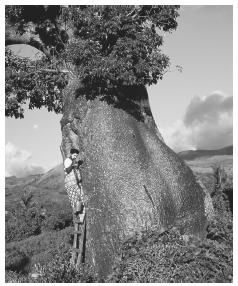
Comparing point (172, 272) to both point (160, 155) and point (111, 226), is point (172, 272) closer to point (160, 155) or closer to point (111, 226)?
point (111, 226)

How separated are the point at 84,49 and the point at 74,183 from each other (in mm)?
4317

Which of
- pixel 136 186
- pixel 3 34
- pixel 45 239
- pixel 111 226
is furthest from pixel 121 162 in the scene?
pixel 45 239

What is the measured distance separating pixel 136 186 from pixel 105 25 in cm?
490

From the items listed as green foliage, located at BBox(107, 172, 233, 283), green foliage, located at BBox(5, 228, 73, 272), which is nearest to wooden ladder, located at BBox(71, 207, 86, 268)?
green foliage, located at BBox(107, 172, 233, 283)

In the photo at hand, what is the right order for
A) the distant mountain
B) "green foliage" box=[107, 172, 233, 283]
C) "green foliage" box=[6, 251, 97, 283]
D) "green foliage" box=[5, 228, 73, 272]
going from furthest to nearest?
the distant mountain
"green foliage" box=[5, 228, 73, 272]
"green foliage" box=[6, 251, 97, 283]
"green foliage" box=[107, 172, 233, 283]

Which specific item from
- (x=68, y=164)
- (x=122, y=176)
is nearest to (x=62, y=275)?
(x=122, y=176)

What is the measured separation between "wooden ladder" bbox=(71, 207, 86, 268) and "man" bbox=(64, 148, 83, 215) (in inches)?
11.7

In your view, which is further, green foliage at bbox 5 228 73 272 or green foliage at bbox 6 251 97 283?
green foliage at bbox 5 228 73 272

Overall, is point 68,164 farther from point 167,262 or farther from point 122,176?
point 167,262

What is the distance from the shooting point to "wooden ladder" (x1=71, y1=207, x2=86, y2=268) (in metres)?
11.2

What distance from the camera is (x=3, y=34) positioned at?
12656 millimetres

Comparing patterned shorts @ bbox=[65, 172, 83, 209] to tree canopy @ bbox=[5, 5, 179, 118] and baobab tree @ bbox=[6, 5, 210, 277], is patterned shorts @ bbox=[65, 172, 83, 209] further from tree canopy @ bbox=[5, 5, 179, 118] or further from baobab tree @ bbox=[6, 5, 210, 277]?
tree canopy @ bbox=[5, 5, 179, 118]

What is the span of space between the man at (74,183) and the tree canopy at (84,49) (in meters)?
2.26

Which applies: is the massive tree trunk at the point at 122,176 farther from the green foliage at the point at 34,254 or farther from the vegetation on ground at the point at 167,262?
the green foliage at the point at 34,254
